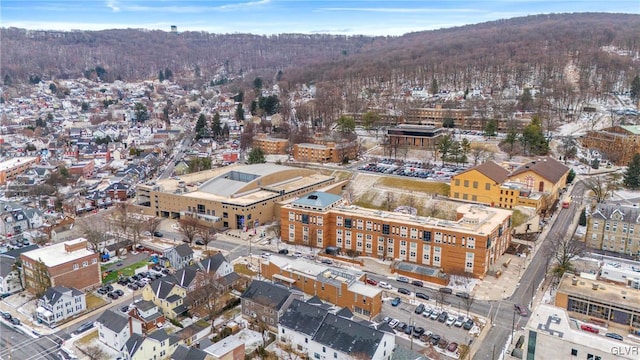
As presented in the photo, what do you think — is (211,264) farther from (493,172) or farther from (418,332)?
(493,172)

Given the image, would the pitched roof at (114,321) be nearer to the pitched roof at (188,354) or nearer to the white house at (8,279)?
the pitched roof at (188,354)

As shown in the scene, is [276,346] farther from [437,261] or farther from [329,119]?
[329,119]

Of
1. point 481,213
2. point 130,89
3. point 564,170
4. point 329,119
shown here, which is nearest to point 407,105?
point 329,119

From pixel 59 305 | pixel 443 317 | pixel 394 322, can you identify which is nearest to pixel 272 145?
pixel 59 305

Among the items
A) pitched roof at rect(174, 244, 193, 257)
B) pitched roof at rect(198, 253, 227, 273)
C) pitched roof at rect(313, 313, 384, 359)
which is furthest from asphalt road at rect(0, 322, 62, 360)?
pitched roof at rect(313, 313, 384, 359)

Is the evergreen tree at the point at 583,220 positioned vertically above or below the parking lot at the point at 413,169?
below

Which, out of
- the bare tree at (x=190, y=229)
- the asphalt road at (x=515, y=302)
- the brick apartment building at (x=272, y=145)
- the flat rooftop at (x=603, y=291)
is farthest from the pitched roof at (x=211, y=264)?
the brick apartment building at (x=272, y=145)

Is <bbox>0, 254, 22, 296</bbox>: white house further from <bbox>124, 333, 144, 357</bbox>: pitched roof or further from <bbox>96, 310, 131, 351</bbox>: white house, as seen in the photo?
<bbox>124, 333, 144, 357</bbox>: pitched roof
